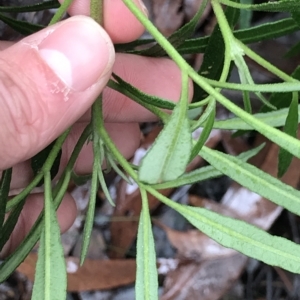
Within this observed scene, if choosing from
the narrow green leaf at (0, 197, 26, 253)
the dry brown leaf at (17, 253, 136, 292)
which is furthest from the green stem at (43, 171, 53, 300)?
the dry brown leaf at (17, 253, 136, 292)

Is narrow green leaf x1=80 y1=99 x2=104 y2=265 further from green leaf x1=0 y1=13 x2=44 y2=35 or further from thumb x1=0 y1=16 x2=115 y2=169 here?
green leaf x1=0 y1=13 x2=44 y2=35

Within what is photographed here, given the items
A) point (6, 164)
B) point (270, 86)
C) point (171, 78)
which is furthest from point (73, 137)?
point (270, 86)

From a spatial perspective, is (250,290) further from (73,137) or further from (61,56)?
(61,56)

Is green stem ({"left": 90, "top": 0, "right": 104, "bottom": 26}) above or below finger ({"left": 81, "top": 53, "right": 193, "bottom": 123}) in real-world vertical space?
above

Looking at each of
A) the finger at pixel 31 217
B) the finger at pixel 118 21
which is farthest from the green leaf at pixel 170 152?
the finger at pixel 31 217

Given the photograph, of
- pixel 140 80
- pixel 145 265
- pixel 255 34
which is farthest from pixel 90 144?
pixel 145 265

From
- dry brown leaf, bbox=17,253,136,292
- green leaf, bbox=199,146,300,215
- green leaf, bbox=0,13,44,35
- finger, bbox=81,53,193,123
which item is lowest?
dry brown leaf, bbox=17,253,136,292

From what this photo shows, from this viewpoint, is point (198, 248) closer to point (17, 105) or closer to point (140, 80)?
point (140, 80)
